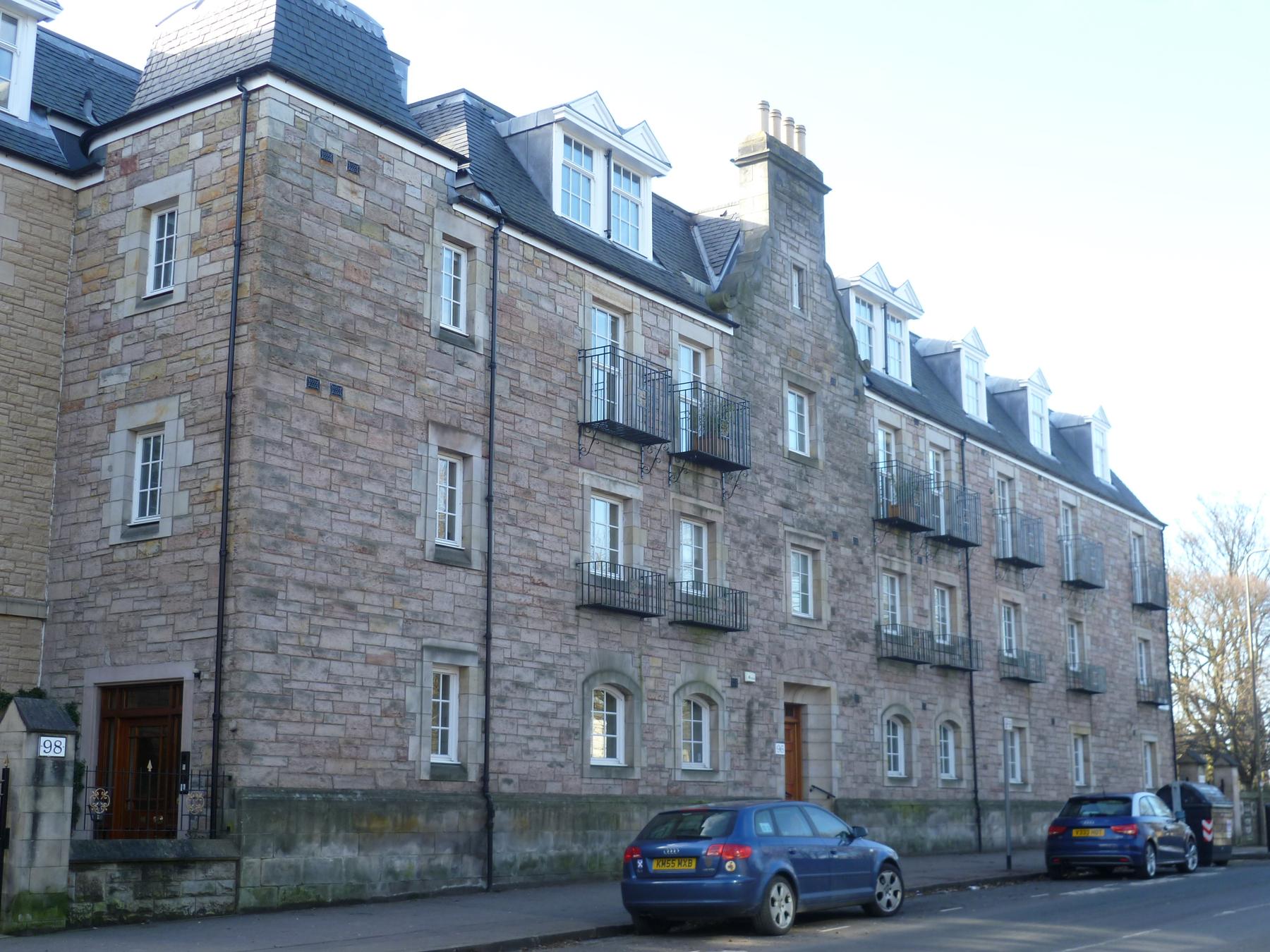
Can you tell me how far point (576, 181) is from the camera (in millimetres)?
24016

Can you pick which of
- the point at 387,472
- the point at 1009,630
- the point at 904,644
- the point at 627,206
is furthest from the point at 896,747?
the point at 387,472

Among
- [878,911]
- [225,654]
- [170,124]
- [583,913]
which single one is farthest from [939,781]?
[170,124]

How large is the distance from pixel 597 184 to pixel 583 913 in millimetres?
12448

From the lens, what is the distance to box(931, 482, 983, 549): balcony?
31.9 metres

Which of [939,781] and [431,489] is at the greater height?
[431,489]

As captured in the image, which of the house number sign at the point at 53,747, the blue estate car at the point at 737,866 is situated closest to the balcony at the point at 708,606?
the blue estate car at the point at 737,866

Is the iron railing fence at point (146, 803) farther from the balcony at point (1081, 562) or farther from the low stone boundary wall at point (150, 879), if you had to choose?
the balcony at point (1081, 562)

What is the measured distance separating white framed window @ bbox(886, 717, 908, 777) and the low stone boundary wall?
16803mm

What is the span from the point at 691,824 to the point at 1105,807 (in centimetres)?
1115

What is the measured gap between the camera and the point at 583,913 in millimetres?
16734

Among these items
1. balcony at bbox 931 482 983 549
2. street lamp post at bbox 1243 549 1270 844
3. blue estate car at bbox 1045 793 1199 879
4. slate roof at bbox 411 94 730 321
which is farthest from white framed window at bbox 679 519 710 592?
street lamp post at bbox 1243 549 1270 844

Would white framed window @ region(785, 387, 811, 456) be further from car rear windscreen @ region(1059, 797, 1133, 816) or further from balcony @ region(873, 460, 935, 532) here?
car rear windscreen @ region(1059, 797, 1133, 816)

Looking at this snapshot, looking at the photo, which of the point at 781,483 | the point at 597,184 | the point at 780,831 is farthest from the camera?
the point at 781,483

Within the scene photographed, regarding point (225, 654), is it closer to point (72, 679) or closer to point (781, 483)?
point (72, 679)
